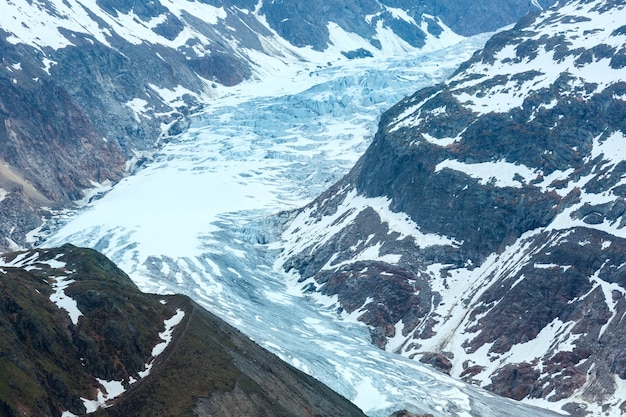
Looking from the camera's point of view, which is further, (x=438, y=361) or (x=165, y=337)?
(x=438, y=361)

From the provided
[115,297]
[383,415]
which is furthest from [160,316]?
[383,415]

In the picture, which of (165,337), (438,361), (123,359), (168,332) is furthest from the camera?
(438,361)

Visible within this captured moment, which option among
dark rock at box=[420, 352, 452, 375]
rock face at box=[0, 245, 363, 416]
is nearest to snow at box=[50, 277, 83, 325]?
rock face at box=[0, 245, 363, 416]

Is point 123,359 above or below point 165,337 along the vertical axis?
above

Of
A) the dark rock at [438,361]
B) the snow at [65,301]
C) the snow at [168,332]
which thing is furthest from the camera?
the dark rock at [438,361]

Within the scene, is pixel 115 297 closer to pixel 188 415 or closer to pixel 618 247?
pixel 188 415

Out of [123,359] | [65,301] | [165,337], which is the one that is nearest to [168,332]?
[165,337]

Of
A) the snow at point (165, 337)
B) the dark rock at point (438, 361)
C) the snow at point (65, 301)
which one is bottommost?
the dark rock at point (438, 361)

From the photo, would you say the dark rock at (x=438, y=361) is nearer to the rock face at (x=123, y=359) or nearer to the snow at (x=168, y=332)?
the rock face at (x=123, y=359)

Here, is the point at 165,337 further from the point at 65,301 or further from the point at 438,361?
the point at 438,361

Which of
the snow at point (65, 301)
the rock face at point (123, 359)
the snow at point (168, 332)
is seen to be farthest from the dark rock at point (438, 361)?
the snow at point (65, 301)

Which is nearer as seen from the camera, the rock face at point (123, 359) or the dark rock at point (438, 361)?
the rock face at point (123, 359)
